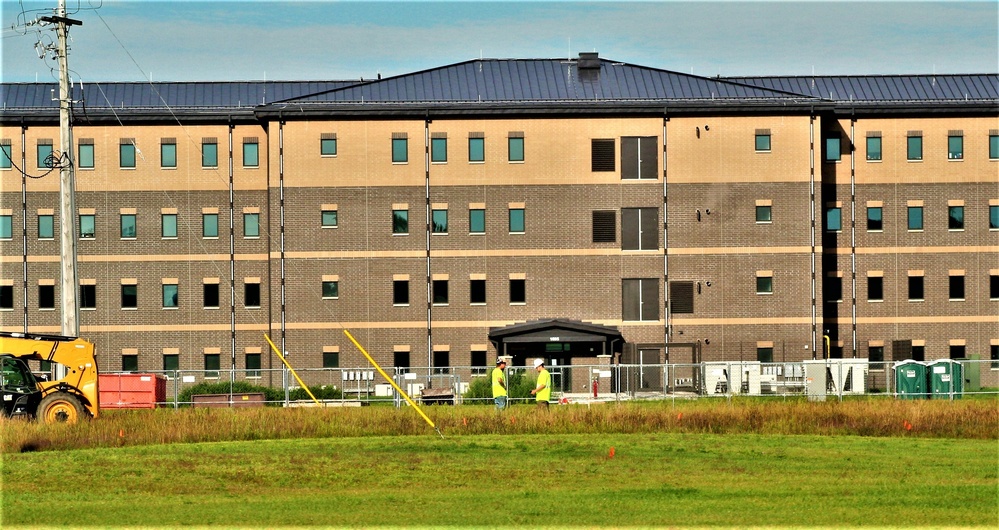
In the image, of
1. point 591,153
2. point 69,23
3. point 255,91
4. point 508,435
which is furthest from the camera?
point 255,91

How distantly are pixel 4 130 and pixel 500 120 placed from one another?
20.8m

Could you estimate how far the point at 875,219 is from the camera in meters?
62.0

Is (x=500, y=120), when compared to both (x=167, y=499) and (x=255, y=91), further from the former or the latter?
(x=167, y=499)

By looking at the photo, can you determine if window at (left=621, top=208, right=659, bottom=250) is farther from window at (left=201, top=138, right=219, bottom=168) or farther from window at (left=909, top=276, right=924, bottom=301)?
window at (left=201, top=138, right=219, bottom=168)

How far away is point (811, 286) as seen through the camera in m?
60.0

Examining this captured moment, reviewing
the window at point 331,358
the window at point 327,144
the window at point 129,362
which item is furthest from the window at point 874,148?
the window at point 129,362

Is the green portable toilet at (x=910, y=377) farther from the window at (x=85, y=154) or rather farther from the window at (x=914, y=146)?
the window at (x=85, y=154)

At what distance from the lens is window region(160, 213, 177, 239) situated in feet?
202

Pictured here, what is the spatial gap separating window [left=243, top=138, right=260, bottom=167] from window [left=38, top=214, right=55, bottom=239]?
8.55 metres

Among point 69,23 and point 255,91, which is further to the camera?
point 255,91

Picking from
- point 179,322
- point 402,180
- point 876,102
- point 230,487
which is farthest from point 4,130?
point 230,487

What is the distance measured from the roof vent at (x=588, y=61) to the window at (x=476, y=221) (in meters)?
8.96

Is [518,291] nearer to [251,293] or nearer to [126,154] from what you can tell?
[251,293]

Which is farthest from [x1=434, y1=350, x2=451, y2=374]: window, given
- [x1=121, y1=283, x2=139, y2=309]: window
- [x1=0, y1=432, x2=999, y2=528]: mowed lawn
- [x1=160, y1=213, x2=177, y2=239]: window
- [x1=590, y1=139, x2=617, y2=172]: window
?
[x1=0, y1=432, x2=999, y2=528]: mowed lawn
